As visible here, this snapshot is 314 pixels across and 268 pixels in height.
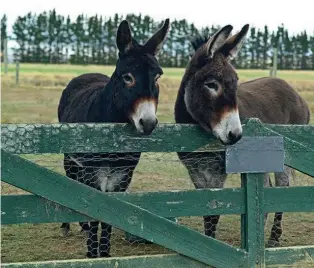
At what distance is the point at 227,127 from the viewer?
419 centimetres

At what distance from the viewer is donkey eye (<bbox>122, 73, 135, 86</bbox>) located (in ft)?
15.1

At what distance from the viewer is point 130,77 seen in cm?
463

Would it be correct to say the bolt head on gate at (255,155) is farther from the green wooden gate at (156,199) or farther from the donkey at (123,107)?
the donkey at (123,107)

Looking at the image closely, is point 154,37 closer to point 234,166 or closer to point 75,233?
point 234,166

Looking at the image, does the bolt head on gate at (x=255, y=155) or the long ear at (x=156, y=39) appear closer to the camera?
the bolt head on gate at (x=255, y=155)

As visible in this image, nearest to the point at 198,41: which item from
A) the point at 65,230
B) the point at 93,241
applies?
the point at 93,241

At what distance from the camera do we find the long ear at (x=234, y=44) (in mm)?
4816

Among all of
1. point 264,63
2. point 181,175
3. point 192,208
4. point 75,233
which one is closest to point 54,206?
point 192,208

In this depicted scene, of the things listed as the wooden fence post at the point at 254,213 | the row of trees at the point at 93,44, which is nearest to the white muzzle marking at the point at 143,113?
the wooden fence post at the point at 254,213

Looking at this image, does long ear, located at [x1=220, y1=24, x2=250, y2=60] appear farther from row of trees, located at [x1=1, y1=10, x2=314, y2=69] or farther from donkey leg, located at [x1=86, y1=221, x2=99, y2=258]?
row of trees, located at [x1=1, y1=10, x2=314, y2=69]

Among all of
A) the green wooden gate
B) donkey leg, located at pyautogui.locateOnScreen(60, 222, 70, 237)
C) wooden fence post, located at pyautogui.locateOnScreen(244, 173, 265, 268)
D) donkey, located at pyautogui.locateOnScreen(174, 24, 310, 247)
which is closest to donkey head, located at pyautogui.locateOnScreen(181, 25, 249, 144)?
donkey, located at pyautogui.locateOnScreen(174, 24, 310, 247)

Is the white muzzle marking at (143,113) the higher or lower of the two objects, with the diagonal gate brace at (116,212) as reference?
higher

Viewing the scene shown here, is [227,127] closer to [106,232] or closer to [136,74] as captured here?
[136,74]

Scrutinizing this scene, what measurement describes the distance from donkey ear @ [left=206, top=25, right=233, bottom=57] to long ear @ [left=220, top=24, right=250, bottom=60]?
1.9 inches
